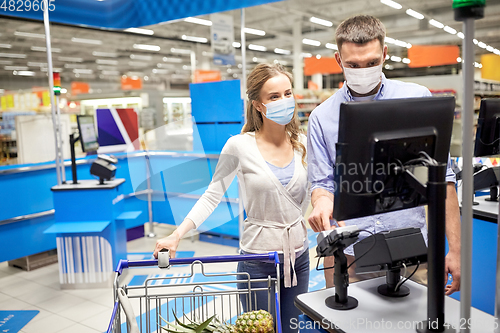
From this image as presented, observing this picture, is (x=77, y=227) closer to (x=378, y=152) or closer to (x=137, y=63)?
(x=378, y=152)

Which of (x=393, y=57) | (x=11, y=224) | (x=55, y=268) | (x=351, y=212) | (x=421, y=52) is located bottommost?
(x=55, y=268)

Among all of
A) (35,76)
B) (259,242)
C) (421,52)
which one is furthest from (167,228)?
(35,76)

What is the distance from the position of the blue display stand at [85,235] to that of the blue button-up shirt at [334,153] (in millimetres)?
3034

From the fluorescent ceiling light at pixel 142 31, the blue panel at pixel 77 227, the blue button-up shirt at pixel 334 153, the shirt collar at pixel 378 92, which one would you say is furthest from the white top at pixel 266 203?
the fluorescent ceiling light at pixel 142 31

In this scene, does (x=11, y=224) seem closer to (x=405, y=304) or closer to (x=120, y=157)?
(x=120, y=157)

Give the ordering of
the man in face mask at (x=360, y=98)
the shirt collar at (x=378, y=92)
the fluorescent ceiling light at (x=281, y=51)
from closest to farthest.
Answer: the man in face mask at (x=360, y=98) < the shirt collar at (x=378, y=92) < the fluorescent ceiling light at (x=281, y=51)

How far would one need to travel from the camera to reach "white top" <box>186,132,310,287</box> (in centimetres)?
178

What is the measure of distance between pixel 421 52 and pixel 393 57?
8.59m

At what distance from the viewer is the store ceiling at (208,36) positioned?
12.9 metres

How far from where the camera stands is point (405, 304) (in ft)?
3.59

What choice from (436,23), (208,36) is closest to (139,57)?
(208,36)

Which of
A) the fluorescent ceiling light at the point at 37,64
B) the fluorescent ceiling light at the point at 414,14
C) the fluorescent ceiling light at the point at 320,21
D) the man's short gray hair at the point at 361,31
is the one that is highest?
the fluorescent ceiling light at the point at 37,64

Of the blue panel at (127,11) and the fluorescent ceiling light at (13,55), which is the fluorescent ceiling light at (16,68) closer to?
the fluorescent ceiling light at (13,55)

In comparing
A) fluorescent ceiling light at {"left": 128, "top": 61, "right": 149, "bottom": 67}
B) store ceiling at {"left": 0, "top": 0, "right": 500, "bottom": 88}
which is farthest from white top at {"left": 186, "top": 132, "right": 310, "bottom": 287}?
fluorescent ceiling light at {"left": 128, "top": 61, "right": 149, "bottom": 67}
